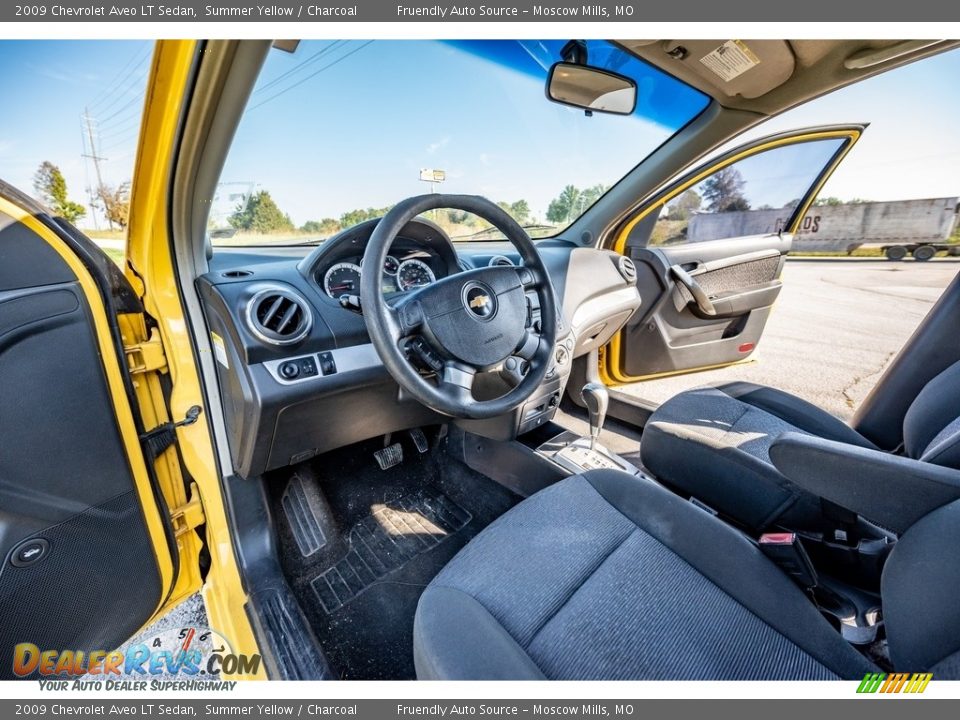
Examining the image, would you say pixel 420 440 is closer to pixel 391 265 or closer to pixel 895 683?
pixel 391 265

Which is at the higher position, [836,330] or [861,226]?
[861,226]

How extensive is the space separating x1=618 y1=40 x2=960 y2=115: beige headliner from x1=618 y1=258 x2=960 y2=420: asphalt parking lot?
81cm

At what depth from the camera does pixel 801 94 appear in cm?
158

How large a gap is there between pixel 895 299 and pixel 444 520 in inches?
202

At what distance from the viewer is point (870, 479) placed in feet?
2.77

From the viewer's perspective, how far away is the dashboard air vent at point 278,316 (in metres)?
1.11

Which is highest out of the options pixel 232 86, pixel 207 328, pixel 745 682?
pixel 232 86

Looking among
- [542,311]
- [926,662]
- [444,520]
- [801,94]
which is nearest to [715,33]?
[801,94]

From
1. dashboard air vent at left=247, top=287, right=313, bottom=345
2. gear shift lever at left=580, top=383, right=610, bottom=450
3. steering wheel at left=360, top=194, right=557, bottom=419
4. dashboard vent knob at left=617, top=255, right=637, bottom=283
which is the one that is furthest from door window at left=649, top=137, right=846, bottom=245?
dashboard air vent at left=247, top=287, right=313, bottom=345

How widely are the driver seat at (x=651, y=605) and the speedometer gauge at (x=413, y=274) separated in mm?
790

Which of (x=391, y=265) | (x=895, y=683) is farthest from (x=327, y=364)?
(x=895, y=683)

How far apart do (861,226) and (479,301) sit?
4629 mm

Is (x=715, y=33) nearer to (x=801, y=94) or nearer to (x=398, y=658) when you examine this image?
(x=801, y=94)

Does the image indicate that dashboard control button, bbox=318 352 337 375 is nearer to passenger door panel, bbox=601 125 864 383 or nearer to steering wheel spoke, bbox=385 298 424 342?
steering wheel spoke, bbox=385 298 424 342
